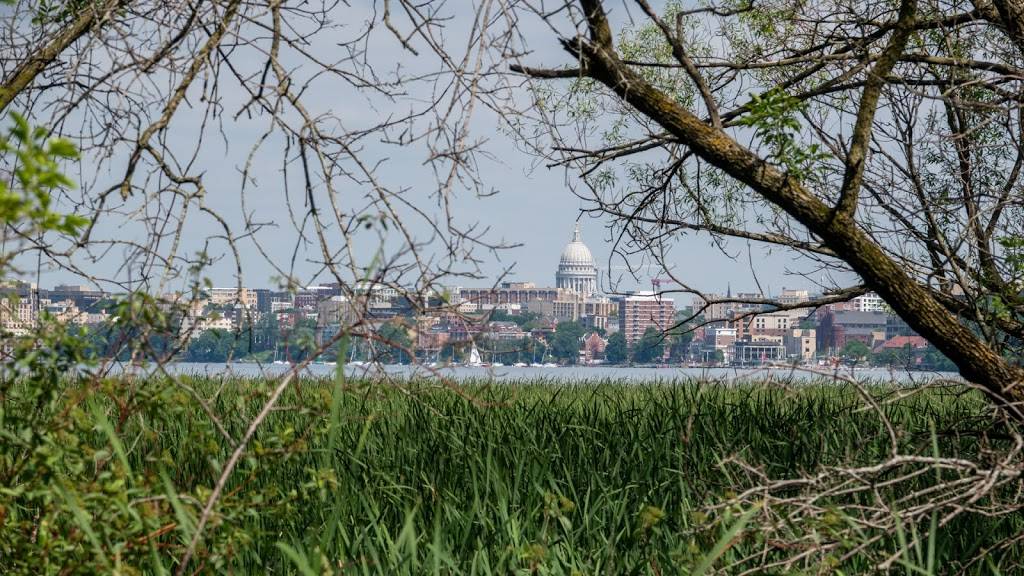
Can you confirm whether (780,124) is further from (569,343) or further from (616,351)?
(616,351)

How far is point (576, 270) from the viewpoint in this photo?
11094 cm

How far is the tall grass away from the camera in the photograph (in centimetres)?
346

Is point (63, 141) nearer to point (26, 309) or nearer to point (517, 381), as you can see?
point (26, 309)

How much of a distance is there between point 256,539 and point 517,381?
612 centimetres

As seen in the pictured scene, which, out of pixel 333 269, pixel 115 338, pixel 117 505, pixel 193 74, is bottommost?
pixel 117 505

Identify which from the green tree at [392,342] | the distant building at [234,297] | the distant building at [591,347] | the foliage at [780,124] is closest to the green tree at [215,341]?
the distant building at [234,297]

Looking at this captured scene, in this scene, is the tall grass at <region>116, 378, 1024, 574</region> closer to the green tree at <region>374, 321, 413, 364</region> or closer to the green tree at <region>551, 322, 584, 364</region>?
the green tree at <region>374, 321, 413, 364</region>

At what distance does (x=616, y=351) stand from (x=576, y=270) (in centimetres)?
988

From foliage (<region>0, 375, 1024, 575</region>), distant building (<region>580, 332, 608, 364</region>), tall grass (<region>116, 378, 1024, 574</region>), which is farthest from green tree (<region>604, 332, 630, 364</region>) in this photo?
foliage (<region>0, 375, 1024, 575</region>)

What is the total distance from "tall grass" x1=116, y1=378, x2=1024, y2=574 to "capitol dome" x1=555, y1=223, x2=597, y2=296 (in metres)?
87.1

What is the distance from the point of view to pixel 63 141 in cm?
218

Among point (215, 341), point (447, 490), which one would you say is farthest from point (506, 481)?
point (215, 341)

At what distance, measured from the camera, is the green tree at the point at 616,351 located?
106438 millimetres

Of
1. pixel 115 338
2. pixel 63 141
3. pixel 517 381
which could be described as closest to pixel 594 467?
pixel 115 338
